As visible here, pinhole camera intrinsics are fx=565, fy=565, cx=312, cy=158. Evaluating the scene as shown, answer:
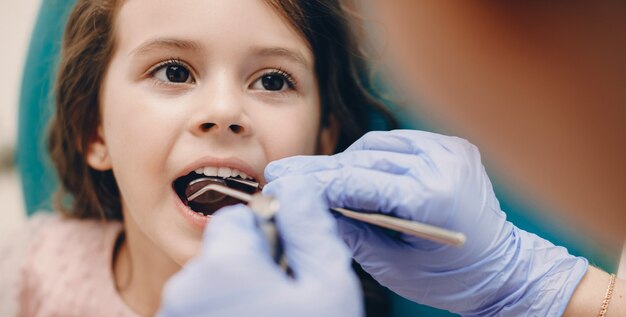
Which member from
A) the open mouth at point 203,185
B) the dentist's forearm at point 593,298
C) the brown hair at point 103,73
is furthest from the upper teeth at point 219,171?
the dentist's forearm at point 593,298

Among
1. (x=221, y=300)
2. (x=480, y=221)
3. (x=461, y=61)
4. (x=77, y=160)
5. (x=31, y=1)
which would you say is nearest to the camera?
(x=221, y=300)

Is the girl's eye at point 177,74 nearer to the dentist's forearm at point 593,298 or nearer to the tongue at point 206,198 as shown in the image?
the tongue at point 206,198

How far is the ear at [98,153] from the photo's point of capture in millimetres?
1130

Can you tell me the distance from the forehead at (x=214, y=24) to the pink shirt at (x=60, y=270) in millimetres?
541

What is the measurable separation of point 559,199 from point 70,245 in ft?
3.38

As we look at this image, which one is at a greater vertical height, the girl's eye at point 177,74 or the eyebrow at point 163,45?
the eyebrow at point 163,45

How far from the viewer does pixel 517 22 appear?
942mm

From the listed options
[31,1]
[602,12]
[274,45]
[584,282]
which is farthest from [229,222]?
[31,1]

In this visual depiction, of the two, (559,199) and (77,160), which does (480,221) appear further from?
(77,160)

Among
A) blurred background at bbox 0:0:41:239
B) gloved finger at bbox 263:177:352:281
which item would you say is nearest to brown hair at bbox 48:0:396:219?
gloved finger at bbox 263:177:352:281

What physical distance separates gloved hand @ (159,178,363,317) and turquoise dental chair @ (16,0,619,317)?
48 cm

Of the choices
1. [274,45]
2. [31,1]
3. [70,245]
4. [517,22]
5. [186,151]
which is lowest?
[70,245]

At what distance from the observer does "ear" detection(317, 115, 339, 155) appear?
1146mm

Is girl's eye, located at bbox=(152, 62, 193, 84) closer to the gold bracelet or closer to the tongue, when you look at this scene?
the tongue
